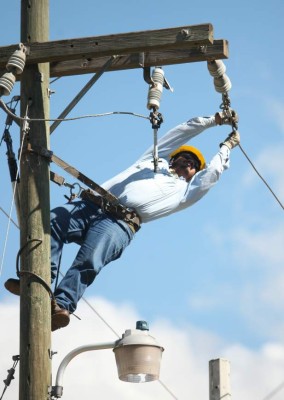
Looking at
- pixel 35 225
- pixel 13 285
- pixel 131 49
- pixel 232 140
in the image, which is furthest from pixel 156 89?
pixel 13 285

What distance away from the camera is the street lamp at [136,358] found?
848 cm

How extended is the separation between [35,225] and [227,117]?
7.48 ft

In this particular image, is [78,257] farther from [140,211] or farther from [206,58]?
[206,58]

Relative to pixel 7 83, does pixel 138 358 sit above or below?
below

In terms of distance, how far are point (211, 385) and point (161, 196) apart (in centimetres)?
155

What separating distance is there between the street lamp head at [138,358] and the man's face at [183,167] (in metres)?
2.56

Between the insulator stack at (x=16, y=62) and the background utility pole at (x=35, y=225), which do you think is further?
the insulator stack at (x=16, y=62)

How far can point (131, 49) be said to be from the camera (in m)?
9.12

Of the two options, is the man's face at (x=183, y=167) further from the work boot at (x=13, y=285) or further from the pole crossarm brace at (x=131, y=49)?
the work boot at (x=13, y=285)

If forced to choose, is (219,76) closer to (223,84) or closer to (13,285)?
(223,84)

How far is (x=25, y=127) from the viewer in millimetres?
9000

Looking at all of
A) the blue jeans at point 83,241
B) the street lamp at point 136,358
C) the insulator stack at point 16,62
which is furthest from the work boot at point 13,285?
the insulator stack at point 16,62

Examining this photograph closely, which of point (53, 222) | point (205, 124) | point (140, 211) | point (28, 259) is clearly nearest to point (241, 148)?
point (205, 124)

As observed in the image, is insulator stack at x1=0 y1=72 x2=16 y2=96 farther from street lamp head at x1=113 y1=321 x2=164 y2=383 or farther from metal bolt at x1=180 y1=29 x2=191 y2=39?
street lamp head at x1=113 y1=321 x2=164 y2=383
